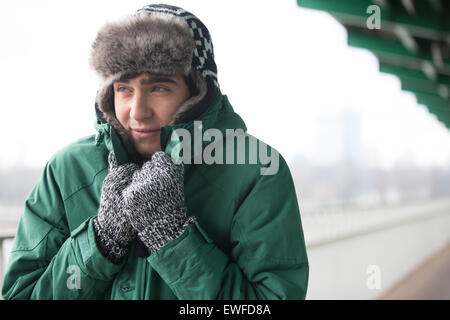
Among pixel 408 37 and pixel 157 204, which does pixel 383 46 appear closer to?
pixel 408 37

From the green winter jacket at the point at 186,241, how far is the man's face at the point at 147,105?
0.15 feet

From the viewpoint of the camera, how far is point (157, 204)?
2.96 feet

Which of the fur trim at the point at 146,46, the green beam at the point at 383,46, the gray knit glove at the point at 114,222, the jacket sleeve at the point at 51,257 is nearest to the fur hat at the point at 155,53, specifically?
the fur trim at the point at 146,46

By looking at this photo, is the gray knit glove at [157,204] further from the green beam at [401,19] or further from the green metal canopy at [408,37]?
the green beam at [401,19]

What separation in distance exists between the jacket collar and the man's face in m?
0.04

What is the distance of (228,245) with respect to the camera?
3.31 ft

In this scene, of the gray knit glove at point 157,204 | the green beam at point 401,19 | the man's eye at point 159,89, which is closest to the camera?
the gray knit glove at point 157,204

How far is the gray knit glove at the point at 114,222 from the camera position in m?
0.92

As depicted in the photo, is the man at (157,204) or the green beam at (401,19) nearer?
the man at (157,204)

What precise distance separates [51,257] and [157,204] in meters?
0.32

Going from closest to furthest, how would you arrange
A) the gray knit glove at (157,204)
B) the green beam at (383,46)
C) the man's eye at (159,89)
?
the gray knit glove at (157,204) < the man's eye at (159,89) < the green beam at (383,46)

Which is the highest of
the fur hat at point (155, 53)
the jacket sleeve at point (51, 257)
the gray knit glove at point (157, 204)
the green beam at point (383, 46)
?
the green beam at point (383, 46)
